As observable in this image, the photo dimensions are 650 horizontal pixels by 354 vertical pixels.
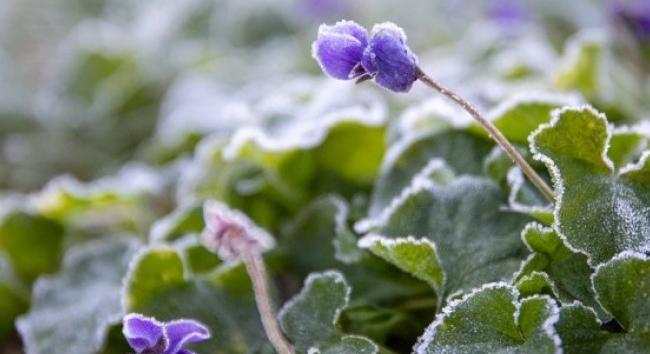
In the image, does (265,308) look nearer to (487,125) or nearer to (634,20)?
(487,125)

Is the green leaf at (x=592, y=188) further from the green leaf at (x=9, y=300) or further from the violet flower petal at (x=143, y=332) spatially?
the green leaf at (x=9, y=300)

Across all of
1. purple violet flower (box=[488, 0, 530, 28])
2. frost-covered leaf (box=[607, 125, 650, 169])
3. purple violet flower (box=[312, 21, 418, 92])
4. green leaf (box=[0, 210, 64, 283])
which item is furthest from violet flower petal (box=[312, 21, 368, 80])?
purple violet flower (box=[488, 0, 530, 28])

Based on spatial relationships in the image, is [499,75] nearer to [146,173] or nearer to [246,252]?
[146,173]

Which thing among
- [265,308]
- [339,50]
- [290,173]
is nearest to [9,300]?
[290,173]

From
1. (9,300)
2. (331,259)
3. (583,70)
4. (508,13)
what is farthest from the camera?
(508,13)

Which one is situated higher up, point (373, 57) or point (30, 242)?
point (30, 242)

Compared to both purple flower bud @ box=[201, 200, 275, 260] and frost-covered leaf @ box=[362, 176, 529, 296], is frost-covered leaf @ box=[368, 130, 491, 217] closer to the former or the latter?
frost-covered leaf @ box=[362, 176, 529, 296]
